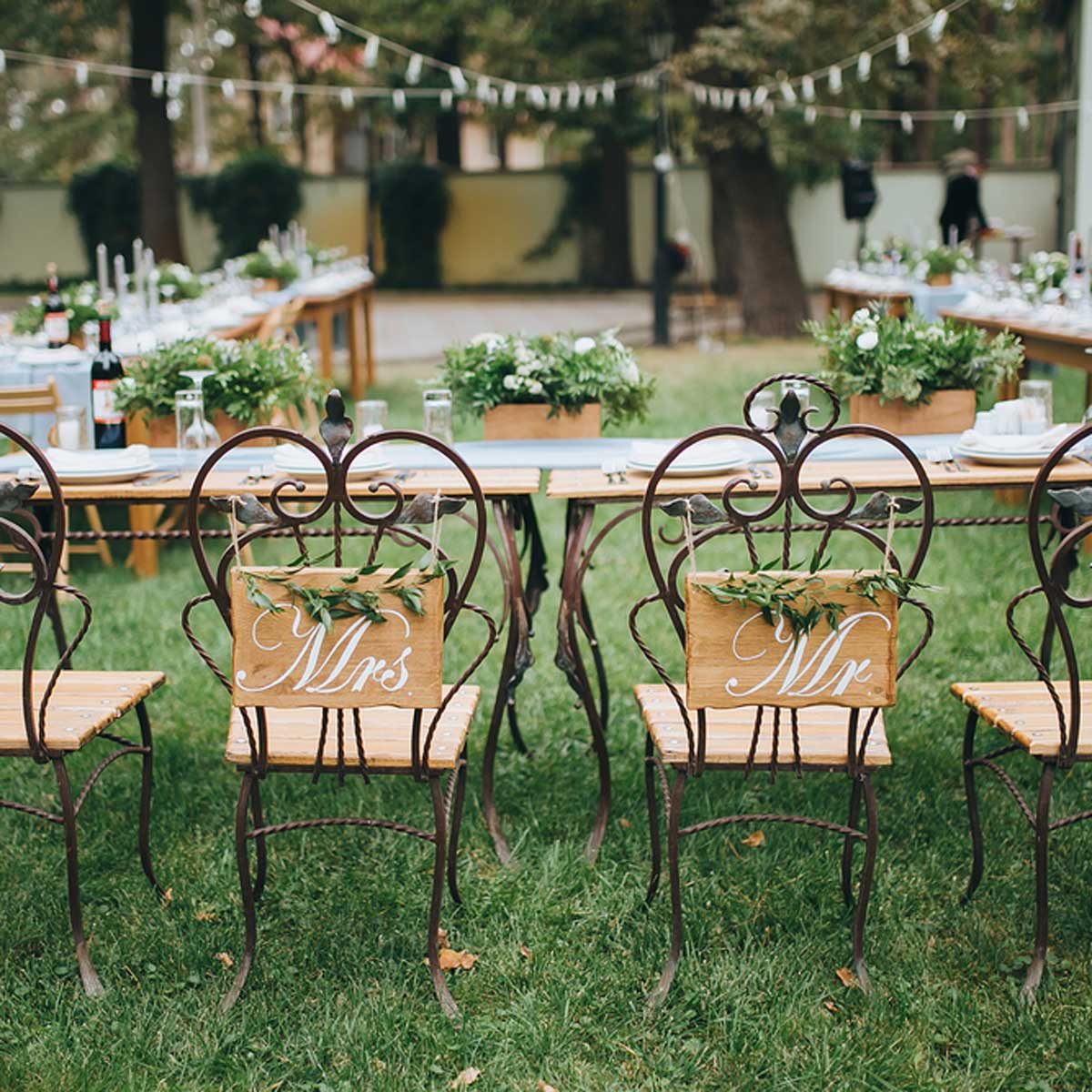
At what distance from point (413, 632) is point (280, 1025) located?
79 centimetres

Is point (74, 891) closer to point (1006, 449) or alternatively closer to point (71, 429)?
point (71, 429)

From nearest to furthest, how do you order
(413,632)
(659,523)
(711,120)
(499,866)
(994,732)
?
(413,632)
(499,866)
(994,732)
(659,523)
(711,120)

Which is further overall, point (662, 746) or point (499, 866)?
point (499, 866)

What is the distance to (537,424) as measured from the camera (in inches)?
159

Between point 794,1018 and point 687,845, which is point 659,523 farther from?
point 794,1018

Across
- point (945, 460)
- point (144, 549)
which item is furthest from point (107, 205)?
point (945, 460)

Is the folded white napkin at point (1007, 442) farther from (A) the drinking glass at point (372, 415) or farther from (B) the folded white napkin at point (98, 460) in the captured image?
(B) the folded white napkin at point (98, 460)

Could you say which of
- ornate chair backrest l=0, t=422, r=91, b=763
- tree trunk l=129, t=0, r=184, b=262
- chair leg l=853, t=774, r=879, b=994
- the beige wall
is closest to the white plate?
chair leg l=853, t=774, r=879, b=994

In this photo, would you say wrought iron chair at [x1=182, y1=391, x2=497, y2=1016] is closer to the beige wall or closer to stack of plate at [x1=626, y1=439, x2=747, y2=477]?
stack of plate at [x1=626, y1=439, x2=747, y2=477]

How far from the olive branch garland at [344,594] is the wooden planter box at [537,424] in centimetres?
159

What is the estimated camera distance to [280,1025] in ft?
8.66

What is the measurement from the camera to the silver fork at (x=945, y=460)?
333cm

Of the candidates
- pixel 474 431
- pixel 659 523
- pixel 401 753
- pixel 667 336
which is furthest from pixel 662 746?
pixel 667 336

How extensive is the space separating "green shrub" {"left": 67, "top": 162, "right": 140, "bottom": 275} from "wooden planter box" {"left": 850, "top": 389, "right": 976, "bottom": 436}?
2097 centimetres
